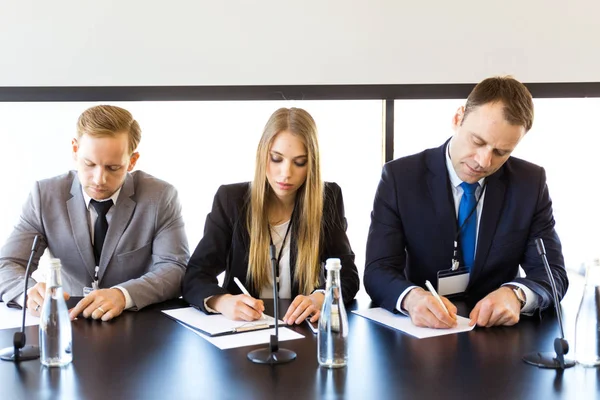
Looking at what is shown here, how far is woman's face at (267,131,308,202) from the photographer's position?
2404 millimetres

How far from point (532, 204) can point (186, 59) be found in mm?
1833

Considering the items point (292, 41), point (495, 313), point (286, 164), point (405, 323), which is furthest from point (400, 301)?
point (292, 41)

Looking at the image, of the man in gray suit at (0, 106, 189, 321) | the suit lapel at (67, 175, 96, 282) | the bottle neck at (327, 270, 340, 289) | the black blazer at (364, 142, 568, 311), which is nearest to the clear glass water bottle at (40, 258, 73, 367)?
the bottle neck at (327, 270, 340, 289)

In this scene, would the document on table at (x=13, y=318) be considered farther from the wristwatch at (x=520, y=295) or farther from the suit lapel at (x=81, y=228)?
the wristwatch at (x=520, y=295)

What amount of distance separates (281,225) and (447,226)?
0.63 meters

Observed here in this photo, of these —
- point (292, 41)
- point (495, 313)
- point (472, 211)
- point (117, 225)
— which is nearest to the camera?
point (495, 313)

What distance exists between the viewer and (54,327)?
1.62m

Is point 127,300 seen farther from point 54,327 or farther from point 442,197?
point 442,197

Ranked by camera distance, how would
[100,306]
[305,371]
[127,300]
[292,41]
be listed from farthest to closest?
1. [292,41]
2. [127,300]
3. [100,306]
4. [305,371]

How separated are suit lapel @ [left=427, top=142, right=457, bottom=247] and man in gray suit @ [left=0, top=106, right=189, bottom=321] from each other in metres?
0.99

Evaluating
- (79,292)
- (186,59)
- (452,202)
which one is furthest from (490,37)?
(79,292)

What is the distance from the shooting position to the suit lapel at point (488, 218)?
243 cm

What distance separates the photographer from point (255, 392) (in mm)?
1441

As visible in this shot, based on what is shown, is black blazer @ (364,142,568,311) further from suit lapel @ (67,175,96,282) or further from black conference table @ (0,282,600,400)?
suit lapel @ (67,175,96,282)
